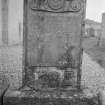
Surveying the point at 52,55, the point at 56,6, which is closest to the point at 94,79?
the point at 52,55

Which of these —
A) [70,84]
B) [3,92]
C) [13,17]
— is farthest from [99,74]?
[13,17]

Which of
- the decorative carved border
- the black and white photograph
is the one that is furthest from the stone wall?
the decorative carved border

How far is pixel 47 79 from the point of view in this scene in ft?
9.72

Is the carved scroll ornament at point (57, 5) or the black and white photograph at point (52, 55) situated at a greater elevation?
the carved scroll ornament at point (57, 5)

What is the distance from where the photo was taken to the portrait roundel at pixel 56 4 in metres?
2.76

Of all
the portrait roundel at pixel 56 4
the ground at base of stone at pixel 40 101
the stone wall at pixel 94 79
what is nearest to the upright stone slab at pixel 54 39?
the portrait roundel at pixel 56 4

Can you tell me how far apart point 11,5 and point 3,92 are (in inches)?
479

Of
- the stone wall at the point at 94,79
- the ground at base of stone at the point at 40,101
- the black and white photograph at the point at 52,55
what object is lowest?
the stone wall at the point at 94,79

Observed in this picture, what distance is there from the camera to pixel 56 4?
2760 millimetres

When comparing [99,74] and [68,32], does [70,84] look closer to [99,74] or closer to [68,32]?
[68,32]

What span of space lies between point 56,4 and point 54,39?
2.08 feet

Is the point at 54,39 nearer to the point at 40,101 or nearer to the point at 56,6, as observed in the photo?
the point at 56,6

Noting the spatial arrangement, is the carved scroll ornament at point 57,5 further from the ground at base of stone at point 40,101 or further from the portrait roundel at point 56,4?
the ground at base of stone at point 40,101

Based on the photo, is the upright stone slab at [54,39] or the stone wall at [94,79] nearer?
the upright stone slab at [54,39]
